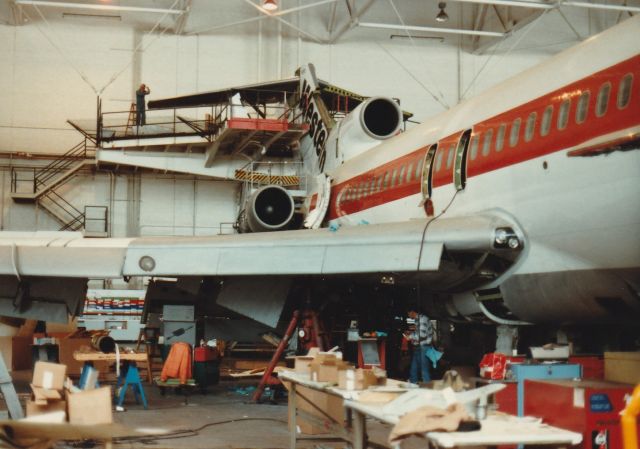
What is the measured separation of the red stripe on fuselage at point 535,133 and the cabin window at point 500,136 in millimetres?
42

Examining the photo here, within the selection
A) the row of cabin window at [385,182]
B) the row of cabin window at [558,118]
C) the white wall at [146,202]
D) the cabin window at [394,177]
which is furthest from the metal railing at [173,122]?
the row of cabin window at [558,118]

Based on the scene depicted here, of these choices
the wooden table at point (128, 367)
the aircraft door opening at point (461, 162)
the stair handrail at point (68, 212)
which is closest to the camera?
the aircraft door opening at point (461, 162)

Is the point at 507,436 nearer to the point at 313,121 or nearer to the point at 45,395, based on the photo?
the point at 45,395

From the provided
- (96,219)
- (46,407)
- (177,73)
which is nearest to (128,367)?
(46,407)

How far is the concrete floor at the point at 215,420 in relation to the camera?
364 inches

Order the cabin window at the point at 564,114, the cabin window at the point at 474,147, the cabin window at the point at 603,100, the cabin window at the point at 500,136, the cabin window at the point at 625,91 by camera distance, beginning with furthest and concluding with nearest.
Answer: the cabin window at the point at 474,147 < the cabin window at the point at 500,136 < the cabin window at the point at 564,114 < the cabin window at the point at 603,100 < the cabin window at the point at 625,91

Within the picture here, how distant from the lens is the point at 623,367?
686cm

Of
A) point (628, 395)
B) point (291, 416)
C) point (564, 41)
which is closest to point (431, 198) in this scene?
point (291, 416)

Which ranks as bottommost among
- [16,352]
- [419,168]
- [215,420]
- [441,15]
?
[215,420]

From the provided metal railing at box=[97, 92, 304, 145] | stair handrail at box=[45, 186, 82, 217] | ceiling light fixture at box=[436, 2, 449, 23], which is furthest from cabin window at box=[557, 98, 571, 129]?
stair handrail at box=[45, 186, 82, 217]

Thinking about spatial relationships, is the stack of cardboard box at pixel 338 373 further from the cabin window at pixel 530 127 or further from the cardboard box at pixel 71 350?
the cardboard box at pixel 71 350

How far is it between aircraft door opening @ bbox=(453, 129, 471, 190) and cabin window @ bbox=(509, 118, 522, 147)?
1025 millimetres

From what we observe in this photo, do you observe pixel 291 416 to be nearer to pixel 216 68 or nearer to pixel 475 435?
pixel 475 435

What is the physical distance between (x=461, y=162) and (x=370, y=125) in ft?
18.0
